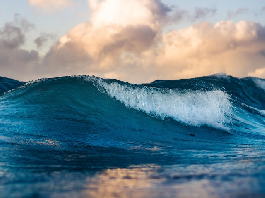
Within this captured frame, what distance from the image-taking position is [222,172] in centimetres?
342

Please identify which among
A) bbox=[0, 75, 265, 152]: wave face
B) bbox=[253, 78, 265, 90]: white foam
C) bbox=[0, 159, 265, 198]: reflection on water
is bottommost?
bbox=[0, 159, 265, 198]: reflection on water

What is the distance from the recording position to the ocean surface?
279 centimetres

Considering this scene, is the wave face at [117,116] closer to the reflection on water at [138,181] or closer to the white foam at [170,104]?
the white foam at [170,104]

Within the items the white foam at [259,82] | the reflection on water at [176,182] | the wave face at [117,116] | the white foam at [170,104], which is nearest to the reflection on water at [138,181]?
the reflection on water at [176,182]

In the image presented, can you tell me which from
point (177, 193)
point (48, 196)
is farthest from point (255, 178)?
point (48, 196)

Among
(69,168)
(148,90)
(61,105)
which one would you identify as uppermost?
(148,90)

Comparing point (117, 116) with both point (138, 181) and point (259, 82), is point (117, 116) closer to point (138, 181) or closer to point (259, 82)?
point (138, 181)

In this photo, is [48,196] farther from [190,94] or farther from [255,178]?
[190,94]

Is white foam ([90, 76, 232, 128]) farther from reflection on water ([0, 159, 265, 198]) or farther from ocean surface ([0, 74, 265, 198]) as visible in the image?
reflection on water ([0, 159, 265, 198])

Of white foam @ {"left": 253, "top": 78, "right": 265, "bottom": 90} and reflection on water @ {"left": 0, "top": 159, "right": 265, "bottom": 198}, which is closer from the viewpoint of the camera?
reflection on water @ {"left": 0, "top": 159, "right": 265, "bottom": 198}

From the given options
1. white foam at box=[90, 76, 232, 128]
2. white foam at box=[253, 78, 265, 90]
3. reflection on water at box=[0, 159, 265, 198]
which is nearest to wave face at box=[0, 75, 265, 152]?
white foam at box=[90, 76, 232, 128]

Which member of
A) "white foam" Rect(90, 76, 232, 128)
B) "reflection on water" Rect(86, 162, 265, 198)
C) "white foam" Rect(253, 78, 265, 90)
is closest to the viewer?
"reflection on water" Rect(86, 162, 265, 198)

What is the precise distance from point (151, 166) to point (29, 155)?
6.18 feet

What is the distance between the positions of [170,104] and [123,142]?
562 centimetres
